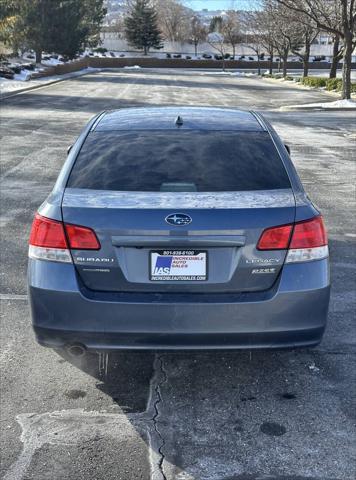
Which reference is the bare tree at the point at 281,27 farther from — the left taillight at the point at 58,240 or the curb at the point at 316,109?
the left taillight at the point at 58,240

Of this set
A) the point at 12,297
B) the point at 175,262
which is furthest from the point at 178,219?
Answer: the point at 12,297

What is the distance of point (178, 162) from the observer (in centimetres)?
360

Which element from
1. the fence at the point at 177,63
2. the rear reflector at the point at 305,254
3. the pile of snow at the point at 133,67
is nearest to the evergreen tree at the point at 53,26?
the pile of snow at the point at 133,67

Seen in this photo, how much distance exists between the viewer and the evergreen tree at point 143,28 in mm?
92250

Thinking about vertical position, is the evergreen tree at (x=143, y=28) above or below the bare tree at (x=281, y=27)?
above

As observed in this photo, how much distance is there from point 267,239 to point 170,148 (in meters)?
1.02

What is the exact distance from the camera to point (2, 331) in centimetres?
444

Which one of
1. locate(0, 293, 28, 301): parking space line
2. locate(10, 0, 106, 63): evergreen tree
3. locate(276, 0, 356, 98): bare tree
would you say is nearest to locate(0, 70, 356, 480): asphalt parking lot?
locate(0, 293, 28, 301): parking space line

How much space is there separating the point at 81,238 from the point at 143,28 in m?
97.2

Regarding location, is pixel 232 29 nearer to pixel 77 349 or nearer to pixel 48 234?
pixel 48 234

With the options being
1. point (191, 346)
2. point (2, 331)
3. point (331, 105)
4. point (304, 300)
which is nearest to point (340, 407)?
point (304, 300)

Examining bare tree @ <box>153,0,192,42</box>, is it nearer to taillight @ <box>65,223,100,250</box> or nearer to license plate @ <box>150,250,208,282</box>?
taillight @ <box>65,223,100,250</box>

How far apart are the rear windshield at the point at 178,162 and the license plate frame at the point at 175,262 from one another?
438mm

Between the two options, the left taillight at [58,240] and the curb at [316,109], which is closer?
the left taillight at [58,240]
